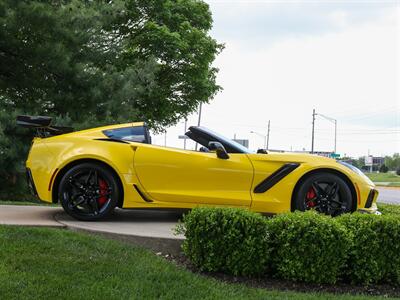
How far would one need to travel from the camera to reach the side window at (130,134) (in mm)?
5625

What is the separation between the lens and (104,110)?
39.4ft

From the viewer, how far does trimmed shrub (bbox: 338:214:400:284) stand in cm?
406

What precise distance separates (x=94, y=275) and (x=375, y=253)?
7.58 ft

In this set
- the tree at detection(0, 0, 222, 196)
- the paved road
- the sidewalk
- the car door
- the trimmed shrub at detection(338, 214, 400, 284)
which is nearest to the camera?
the trimmed shrub at detection(338, 214, 400, 284)

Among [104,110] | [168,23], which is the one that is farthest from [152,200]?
[168,23]

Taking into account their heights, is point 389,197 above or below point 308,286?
below

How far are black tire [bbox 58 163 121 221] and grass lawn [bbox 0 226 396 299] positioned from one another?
0.89m

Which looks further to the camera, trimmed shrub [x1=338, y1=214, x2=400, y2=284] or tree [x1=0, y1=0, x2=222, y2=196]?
tree [x1=0, y1=0, x2=222, y2=196]

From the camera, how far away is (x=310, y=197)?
5.48 meters

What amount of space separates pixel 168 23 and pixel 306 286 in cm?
2065

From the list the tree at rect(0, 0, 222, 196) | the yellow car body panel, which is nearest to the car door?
the yellow car body panel

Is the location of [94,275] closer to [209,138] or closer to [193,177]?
[193,177]

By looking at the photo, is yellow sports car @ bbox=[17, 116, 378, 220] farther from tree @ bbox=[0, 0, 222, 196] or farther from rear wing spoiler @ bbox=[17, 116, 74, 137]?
tree @ bbox=[0, 0, 222, 196]

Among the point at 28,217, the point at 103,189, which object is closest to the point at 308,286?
the point at 103,189
